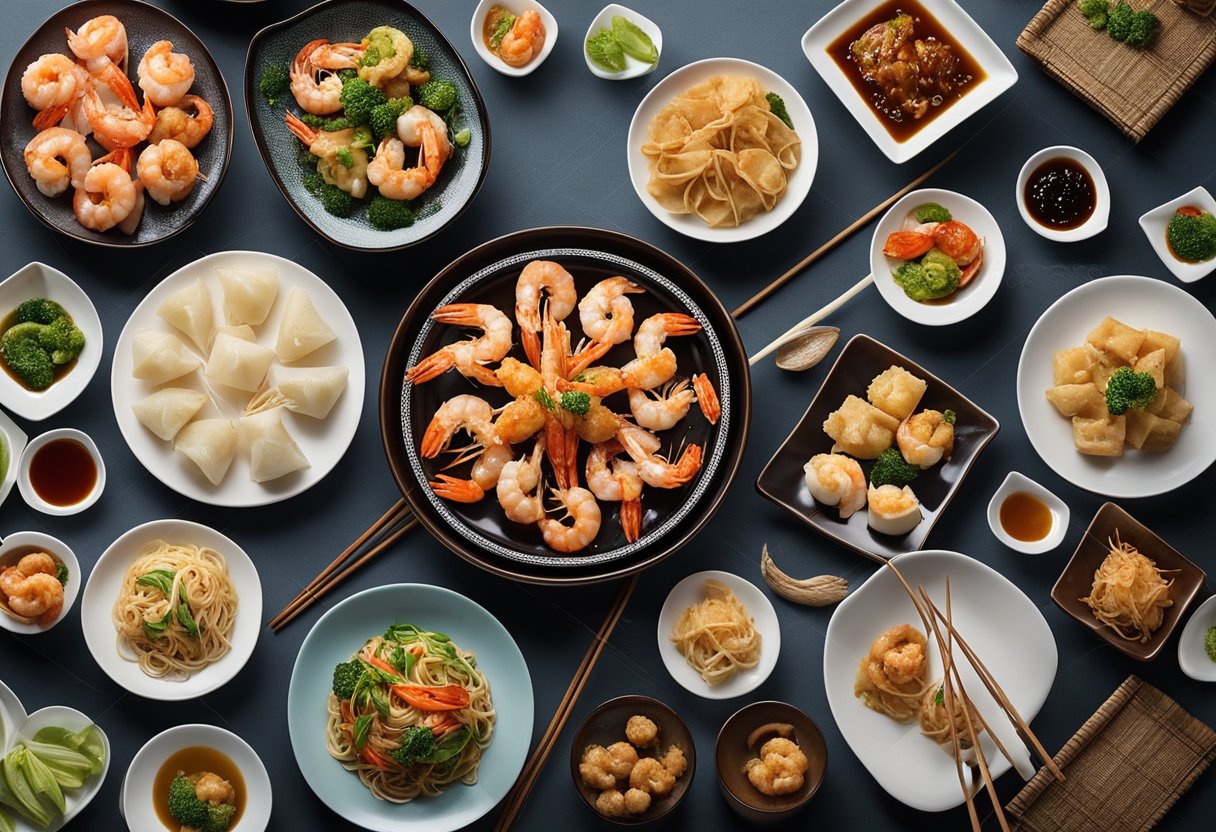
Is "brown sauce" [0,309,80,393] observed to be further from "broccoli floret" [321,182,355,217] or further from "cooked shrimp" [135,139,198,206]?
"broccoli floret" [321,182,355,217]

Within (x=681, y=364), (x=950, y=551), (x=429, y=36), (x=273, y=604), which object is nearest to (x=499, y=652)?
(x=273, y=604)

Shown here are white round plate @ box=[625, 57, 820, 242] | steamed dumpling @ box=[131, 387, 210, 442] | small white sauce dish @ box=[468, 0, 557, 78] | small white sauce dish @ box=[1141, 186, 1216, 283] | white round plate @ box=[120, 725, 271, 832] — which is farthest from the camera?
small white sauce dish @ box=[468, 0, 557, 78]

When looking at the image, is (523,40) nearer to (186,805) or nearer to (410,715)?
(410,715)

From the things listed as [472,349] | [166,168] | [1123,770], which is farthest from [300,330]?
[1123,770]

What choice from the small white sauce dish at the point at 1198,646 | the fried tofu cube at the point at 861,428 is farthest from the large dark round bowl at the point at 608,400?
the small white sauce dish at the point at 1198,646

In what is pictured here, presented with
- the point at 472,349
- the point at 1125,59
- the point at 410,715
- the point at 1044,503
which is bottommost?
the point at 410,715

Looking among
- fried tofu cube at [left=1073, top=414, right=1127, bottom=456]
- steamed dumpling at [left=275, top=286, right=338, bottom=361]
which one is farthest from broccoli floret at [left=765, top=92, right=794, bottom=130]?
steamed dumpling at [left=275, top=286, right=338, bottom=361]

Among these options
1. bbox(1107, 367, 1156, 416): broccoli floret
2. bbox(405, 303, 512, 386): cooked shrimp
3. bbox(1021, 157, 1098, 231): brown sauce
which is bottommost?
bbox(405, 303, 512, 386): cooked shrimp
